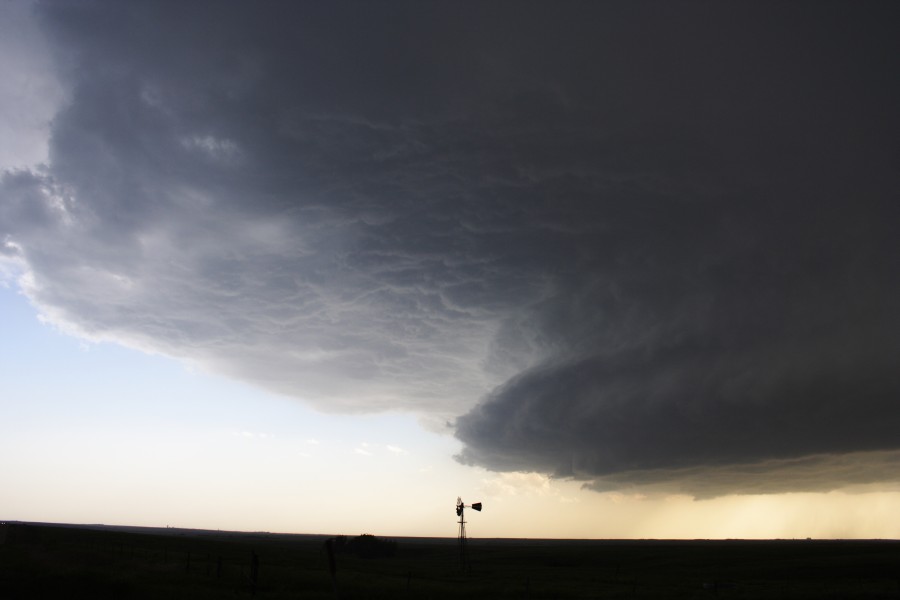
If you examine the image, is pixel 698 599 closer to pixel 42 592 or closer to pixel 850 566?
pixel 42 592

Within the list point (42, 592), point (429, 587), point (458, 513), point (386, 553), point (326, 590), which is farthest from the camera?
point (386, 553)

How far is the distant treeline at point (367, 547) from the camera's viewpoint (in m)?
154

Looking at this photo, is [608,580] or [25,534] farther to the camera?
[25,534]

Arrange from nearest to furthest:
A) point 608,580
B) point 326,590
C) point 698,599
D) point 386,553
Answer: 1. point 326,590
2. point 698,599
3. point 608,580
4. point 386,553

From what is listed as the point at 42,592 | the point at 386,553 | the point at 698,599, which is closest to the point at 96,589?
the point at 42,592

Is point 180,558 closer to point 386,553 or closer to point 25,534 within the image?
point 25,534

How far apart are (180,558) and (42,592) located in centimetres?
3971

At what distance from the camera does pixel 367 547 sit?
15588 cm

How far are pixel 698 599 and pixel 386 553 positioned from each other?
113958mm

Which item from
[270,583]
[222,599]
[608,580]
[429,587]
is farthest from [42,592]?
[608,580]

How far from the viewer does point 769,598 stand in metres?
53.8

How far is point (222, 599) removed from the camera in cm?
3969

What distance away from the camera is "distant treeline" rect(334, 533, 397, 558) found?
Result: 15438 cm

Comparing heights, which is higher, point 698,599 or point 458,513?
point 458,513
